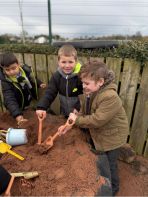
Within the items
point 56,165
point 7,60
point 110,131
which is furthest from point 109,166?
point 7,60

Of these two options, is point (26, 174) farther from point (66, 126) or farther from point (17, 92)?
point (17, 92)

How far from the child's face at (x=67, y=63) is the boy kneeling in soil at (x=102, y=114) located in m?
0.37

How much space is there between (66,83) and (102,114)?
75 cm

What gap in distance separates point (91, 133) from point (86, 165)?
61cm

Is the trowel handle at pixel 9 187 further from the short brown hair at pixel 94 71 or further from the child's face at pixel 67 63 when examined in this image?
the child's face at pixel 67 63

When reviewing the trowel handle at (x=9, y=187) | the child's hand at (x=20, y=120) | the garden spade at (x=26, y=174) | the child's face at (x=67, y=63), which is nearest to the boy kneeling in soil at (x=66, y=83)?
the child's face at (x=67, y=63)

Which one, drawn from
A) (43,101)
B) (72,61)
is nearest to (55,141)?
(43,101)

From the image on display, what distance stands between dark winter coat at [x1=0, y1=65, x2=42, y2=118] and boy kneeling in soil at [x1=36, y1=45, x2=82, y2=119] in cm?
41

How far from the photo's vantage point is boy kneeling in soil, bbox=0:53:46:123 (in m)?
2.76

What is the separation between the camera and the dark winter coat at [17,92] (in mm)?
2895

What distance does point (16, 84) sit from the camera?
2977mm

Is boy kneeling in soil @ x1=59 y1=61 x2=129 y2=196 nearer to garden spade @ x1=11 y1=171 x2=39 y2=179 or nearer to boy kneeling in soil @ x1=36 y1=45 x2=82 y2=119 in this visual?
boy kneeling in soil @ x1=36 y1=45 x2=82 y2=119

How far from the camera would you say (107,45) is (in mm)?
3105

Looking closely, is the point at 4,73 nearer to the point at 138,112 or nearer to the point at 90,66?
the point at 90,66
